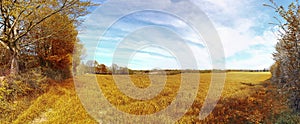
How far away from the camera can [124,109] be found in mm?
6723

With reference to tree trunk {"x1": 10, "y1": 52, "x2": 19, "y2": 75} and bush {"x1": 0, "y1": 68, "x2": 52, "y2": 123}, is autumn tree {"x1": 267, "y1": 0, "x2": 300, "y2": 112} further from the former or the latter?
tree trunk {"x1": 10, "y1": 52, "x2": 19, "y2": 75}

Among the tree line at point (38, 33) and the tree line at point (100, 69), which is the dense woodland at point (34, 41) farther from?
the tree line at point (100, 69)

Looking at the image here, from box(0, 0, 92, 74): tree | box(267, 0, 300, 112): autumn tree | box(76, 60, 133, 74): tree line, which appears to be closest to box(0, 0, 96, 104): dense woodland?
box(0, 0, 92, 74): tree

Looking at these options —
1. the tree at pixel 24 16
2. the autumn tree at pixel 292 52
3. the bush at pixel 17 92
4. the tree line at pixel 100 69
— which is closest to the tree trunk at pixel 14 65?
the tree at pixel 24 16

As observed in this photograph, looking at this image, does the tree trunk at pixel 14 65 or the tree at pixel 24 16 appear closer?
the tree at pixel 24 16

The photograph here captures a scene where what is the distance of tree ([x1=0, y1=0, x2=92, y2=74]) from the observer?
9102 millimetres

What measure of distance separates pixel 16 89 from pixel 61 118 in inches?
139

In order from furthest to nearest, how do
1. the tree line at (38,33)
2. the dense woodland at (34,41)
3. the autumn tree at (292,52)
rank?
1. the tree line at (38,33)
2. the dense woodland at (34,41)
3. the autumn tree at (292,52)

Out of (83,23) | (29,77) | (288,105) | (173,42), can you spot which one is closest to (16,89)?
(29,77)

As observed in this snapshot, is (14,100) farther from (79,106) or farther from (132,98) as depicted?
(132,98)

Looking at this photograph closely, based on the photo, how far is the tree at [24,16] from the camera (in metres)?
9.10

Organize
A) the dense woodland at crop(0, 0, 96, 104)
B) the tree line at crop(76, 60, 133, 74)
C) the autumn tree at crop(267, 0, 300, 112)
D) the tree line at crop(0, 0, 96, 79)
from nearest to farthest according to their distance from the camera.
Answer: the autumn tree at crop(267, 0, 300, 112)
the dense woodland at crop(0, 0, 96, 104)
the tree line at crop(0, 0, 96, 79)
the tree line at crop(76, 60, 133, 74)

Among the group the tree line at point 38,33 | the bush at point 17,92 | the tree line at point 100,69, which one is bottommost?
the bush at point 17,92

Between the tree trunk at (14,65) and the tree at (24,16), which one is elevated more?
the tree at (24,16)
